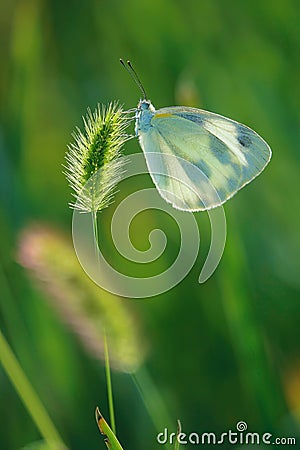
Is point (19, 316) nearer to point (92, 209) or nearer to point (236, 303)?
point (236, 303)

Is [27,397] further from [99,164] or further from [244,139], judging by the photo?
[244,139]

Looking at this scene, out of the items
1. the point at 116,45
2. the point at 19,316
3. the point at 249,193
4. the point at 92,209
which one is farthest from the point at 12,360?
the point at 116,45

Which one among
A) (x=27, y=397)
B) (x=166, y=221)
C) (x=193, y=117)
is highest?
(x=193, y=117)

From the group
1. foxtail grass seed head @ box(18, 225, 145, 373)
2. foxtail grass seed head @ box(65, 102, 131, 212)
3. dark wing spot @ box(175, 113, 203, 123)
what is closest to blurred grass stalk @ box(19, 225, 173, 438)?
foxtail grass seed head @ box(18, 225, 145, 373)

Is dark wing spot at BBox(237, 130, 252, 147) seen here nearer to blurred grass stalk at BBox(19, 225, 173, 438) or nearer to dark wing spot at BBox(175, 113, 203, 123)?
dark wing spot at BBox(175, 113, 203, 123)

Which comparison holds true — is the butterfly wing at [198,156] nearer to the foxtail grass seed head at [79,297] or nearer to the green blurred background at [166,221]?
the green blurred background at [166,221]

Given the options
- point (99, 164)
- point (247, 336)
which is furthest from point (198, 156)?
point (99, 164)

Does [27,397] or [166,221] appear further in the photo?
[166,221]
